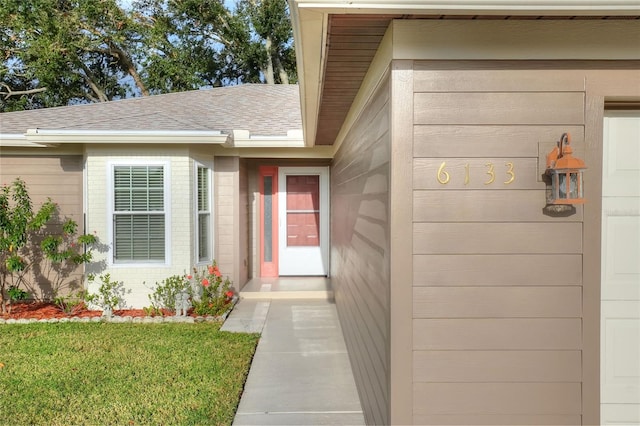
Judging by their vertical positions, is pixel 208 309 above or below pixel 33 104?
below

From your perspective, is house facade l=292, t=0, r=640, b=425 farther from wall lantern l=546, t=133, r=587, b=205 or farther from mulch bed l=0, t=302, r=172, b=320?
mulch bed l=0, t=302, r=172, b=320

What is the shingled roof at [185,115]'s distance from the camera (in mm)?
6969

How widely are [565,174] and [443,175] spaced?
57cm

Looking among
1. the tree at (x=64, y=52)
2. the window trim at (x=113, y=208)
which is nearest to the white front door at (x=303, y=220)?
the window trim at (x=113, y=208)

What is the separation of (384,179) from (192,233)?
4.90 meters

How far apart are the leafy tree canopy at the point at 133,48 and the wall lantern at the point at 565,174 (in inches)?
776

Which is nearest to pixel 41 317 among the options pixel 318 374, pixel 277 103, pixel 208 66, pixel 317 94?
pixel 318 374

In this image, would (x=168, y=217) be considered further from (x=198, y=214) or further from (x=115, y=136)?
(x=115, y=136)

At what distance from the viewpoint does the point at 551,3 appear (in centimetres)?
197

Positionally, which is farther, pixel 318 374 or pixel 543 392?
pixel 318 374

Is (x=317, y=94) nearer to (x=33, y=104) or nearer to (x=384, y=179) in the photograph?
(x=384, y=179)

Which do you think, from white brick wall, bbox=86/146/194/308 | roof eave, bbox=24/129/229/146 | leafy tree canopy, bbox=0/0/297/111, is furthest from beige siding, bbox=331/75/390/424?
leafy tree canopy, bbox=0/0/297/111

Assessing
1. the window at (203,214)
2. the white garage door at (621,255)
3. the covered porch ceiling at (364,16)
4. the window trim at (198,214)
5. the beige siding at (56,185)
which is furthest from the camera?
the beige siding at (56,185)

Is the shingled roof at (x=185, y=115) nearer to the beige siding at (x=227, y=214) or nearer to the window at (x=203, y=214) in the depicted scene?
the beige siding at (x=227, y=214)
